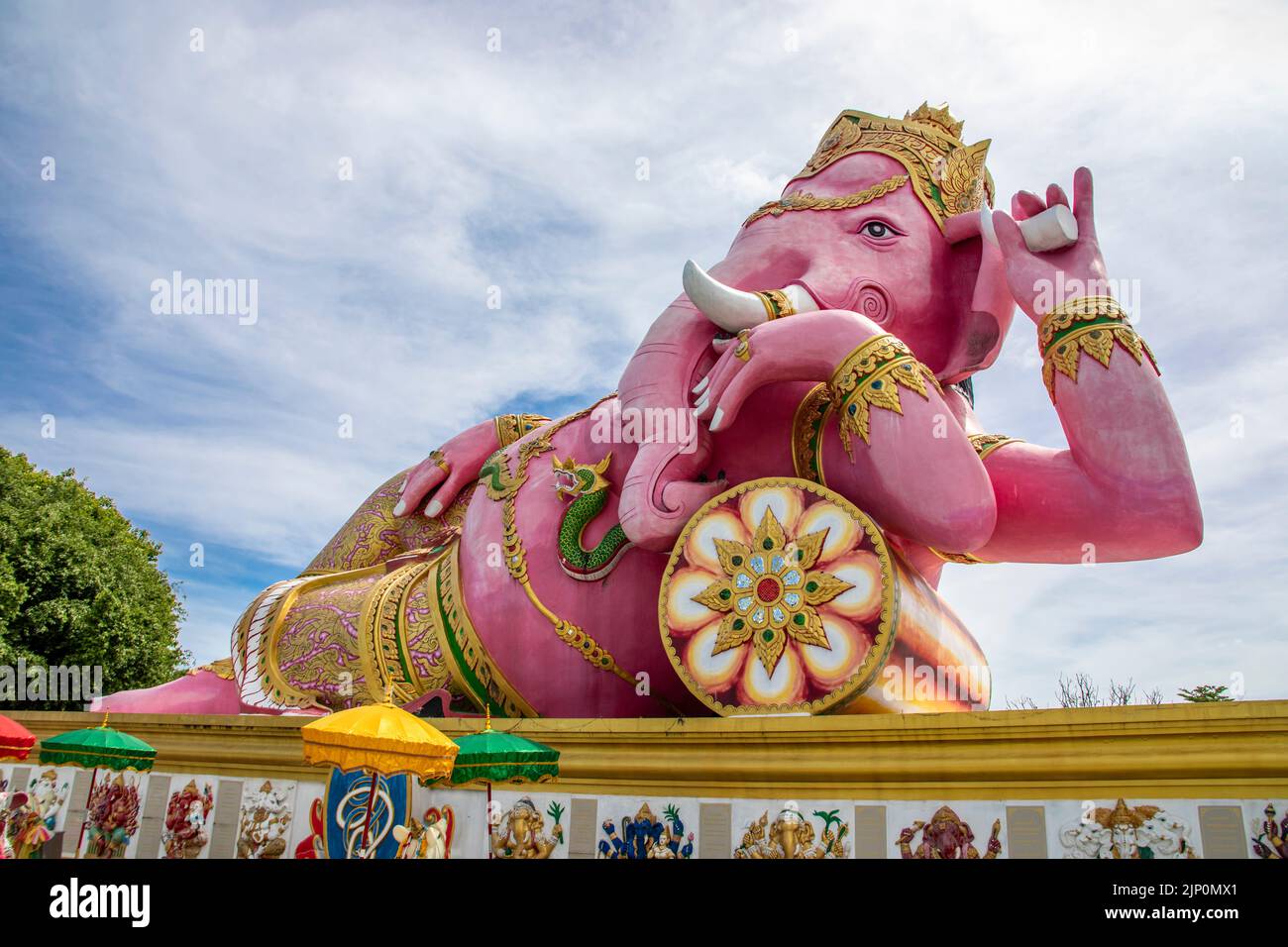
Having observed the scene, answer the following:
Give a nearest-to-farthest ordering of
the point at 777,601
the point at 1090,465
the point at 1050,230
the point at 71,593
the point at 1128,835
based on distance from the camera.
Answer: the point at 1128,835 < the point at 777,601 < the point at 1090,465 < the point at 1050,230 < the point at 71,593

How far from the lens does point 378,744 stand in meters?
5.39

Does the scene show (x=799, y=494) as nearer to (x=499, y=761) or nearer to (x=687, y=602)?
(x=687, y=602)

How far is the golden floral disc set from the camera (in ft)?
18.8

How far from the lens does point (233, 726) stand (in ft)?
24.4

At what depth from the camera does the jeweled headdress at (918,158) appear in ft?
24.6

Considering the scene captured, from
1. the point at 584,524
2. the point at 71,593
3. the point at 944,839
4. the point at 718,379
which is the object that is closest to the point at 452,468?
the point at 584,524

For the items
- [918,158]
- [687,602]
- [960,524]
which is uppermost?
[918,158]

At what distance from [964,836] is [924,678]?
1158 millimetres

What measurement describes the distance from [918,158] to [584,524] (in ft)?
11.9

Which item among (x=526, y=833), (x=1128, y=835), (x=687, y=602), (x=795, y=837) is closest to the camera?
(x=1128, y=835)

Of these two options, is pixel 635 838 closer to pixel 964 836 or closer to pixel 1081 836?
pixel 964 836

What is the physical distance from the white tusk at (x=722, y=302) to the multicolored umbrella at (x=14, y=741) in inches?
253
